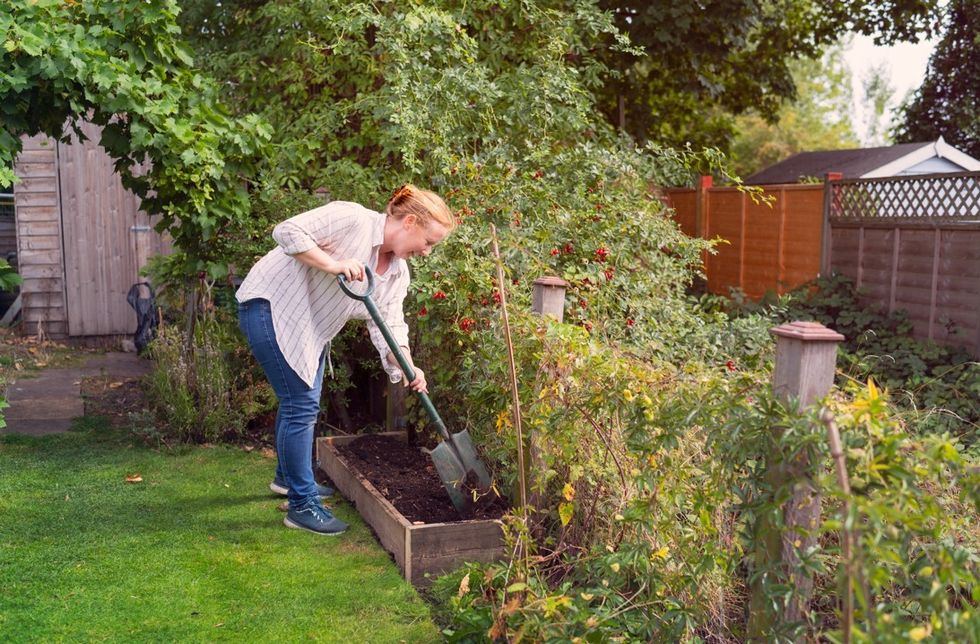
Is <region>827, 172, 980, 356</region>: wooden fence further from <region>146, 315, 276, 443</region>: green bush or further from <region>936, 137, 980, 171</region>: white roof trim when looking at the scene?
<region>146, 315, 276, 443</region>: green bush

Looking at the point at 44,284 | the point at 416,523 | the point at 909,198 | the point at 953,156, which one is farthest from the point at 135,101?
the point at 953,156

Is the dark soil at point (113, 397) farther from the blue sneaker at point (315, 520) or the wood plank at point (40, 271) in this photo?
the blue sneaker at point (315, 520)

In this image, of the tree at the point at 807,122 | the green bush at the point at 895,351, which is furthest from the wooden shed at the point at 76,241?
the tree at the point at 807,122

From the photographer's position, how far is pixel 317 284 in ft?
12.6

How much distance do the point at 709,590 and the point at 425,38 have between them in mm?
3813

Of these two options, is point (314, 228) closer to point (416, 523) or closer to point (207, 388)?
point (416, 523)

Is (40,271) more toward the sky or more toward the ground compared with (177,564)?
more toward the sky

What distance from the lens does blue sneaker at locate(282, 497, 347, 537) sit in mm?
3969

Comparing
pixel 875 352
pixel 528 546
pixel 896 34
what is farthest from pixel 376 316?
pixel 896 34

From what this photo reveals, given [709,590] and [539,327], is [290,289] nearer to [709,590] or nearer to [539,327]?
[539,327]

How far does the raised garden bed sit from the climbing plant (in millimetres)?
1698

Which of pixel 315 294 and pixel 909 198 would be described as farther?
pixel 909 198

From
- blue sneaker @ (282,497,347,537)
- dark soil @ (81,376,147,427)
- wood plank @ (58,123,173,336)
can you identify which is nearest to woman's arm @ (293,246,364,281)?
blue sneaker @ (282,497,347,537)

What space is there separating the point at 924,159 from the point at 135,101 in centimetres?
1012
